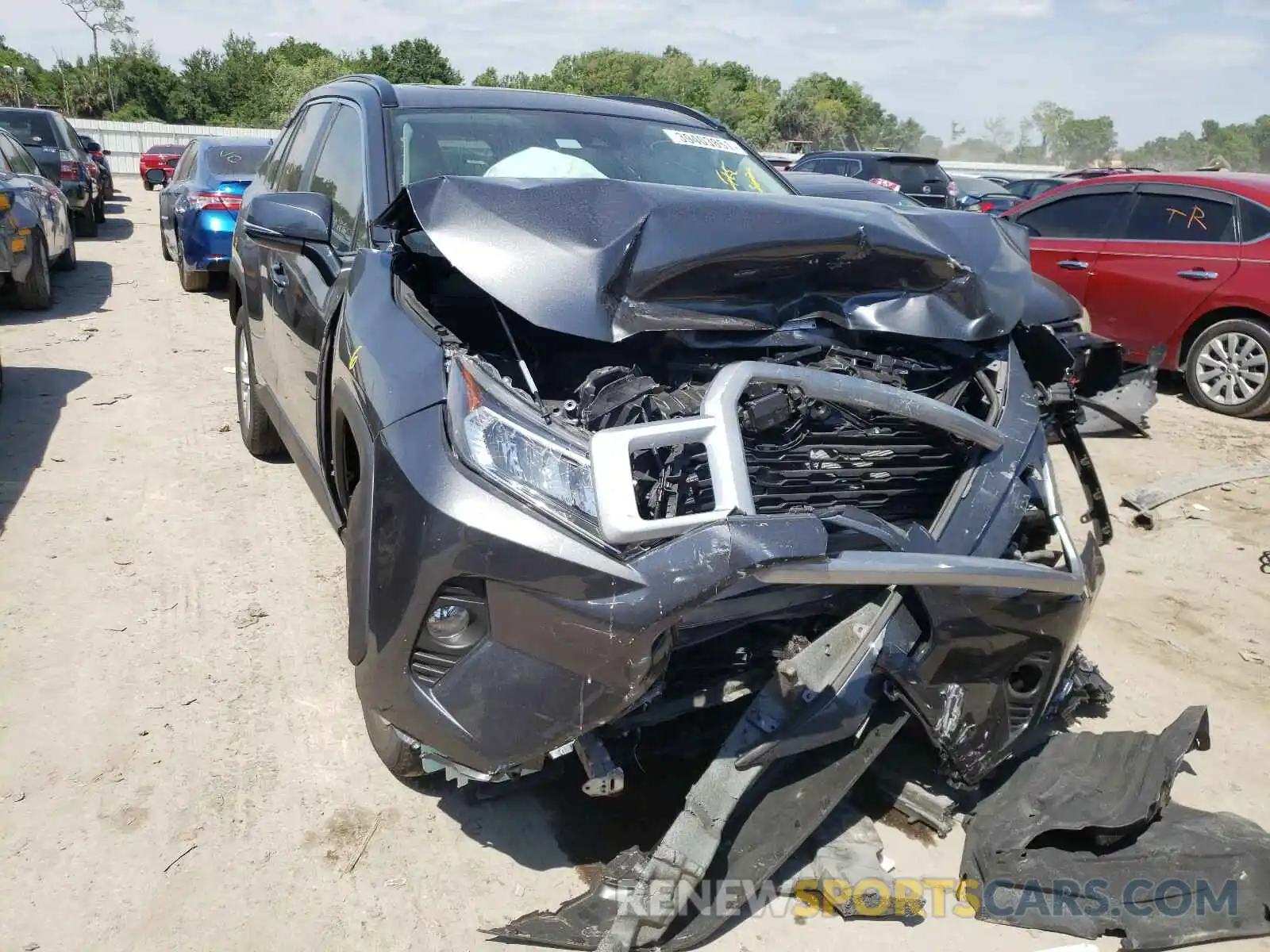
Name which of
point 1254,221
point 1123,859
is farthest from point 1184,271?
point 1123,859

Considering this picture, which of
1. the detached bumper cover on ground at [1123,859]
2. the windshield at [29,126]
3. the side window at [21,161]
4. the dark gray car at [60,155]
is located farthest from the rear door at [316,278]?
the windshield at [29,126]

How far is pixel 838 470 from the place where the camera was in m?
2.50

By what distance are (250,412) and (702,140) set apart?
276cm

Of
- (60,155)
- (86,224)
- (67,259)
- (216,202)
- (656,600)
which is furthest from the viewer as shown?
(86,224)

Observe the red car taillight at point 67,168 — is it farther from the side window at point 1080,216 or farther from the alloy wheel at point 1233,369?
the alloy wheel at point 1233,369

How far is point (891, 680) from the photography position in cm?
243

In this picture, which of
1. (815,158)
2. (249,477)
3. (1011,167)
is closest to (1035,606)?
(249,477)

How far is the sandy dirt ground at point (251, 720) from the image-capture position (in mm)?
2422

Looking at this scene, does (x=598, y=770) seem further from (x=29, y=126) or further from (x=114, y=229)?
(x=114, y=229)

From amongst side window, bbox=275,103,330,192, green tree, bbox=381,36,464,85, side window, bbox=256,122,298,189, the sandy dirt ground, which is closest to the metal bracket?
the sandy dirt ground

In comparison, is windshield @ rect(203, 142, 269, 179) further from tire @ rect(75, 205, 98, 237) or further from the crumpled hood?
the crumpled hood

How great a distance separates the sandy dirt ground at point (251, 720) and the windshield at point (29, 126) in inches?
393

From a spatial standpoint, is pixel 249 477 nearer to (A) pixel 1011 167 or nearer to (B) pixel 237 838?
(B) pixel 237 838

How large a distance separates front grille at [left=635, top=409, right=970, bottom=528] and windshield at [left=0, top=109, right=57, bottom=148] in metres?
14.6
